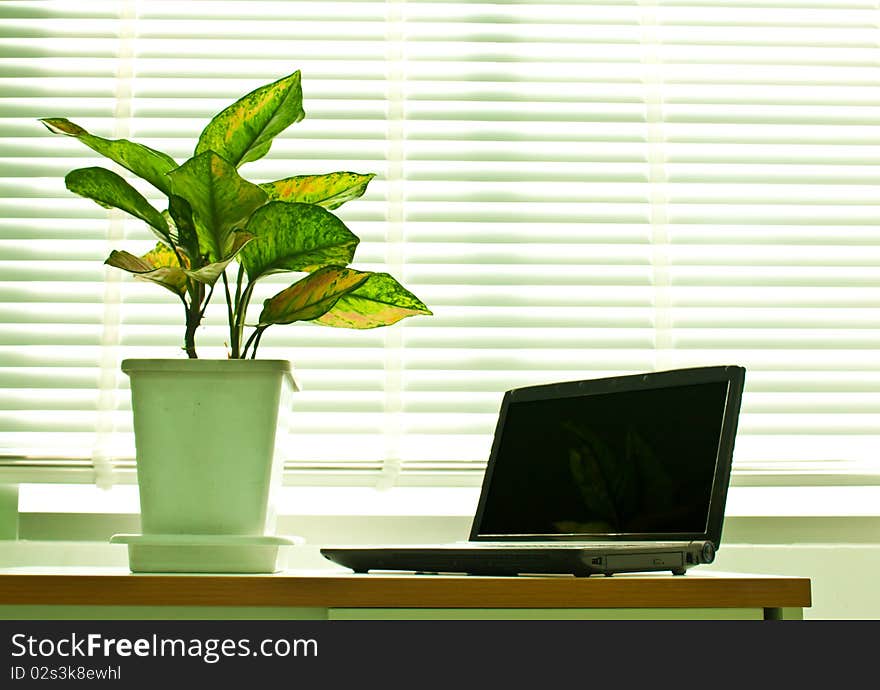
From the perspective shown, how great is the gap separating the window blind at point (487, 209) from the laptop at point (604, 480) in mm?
194

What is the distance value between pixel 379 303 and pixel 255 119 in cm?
24

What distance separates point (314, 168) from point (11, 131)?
17.2 inches

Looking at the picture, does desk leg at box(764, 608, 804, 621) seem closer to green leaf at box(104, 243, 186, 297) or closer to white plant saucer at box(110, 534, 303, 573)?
white plant saucer at box(110, 534, 303, 573)

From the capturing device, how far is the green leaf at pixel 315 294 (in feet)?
3.04

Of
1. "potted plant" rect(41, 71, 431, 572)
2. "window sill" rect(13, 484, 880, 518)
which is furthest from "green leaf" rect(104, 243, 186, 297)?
"window sill" rect(13, 484, 880, 518)

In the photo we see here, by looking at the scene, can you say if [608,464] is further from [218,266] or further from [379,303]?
A: [218,266]

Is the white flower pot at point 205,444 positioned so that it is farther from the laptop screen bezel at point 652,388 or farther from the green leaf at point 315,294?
the laptop screen bezel at point 652,388

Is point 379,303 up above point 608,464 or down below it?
above

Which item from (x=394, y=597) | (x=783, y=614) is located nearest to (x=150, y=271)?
(x=394, y=597)

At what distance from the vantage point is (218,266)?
0.91m

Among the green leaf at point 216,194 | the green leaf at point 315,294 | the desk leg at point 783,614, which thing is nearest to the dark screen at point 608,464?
the desk leg at point 783,614
